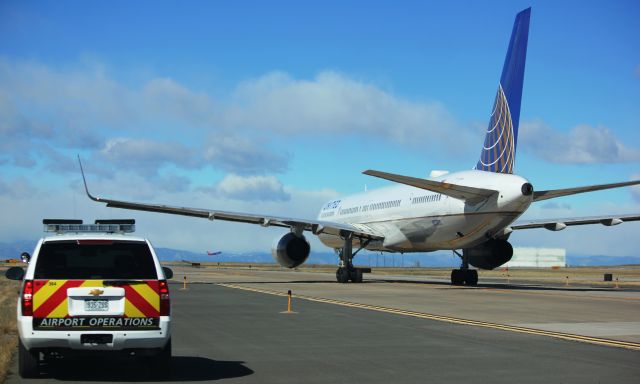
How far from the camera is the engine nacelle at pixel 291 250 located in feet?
138

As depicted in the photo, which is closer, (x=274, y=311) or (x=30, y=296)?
(x=30, y=296)

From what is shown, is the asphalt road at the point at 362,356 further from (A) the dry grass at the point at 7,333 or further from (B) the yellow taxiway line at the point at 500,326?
(A) the dry grass at the point at 7,333

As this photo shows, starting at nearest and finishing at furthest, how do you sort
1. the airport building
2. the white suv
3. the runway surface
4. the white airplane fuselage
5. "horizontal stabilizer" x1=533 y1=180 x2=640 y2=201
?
the white suv
the runway surface
"horizontal stabilizer" x1=533 y1=180 x2=640 y2=201
the white airplane fuselage
the airport building

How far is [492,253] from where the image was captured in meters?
39.1

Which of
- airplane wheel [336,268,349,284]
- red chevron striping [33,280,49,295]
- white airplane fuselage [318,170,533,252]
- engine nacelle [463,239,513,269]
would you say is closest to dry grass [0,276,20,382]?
red chevron striping [33,280,49,295]

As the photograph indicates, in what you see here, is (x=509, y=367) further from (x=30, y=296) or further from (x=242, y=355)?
(x=30, y=296)

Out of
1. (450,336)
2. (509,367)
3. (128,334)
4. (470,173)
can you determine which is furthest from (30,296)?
(470,173)

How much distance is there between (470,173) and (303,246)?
36.5ft

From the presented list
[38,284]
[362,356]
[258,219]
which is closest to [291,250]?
[258,219]

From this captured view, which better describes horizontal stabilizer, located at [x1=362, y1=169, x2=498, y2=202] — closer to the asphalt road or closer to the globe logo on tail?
the globe logo on tail

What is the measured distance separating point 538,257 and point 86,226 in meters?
135

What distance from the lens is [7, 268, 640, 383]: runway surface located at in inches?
437

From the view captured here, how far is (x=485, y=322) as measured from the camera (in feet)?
63.1

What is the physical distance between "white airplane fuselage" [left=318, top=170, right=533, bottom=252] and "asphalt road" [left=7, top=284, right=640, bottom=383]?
45.9ft
